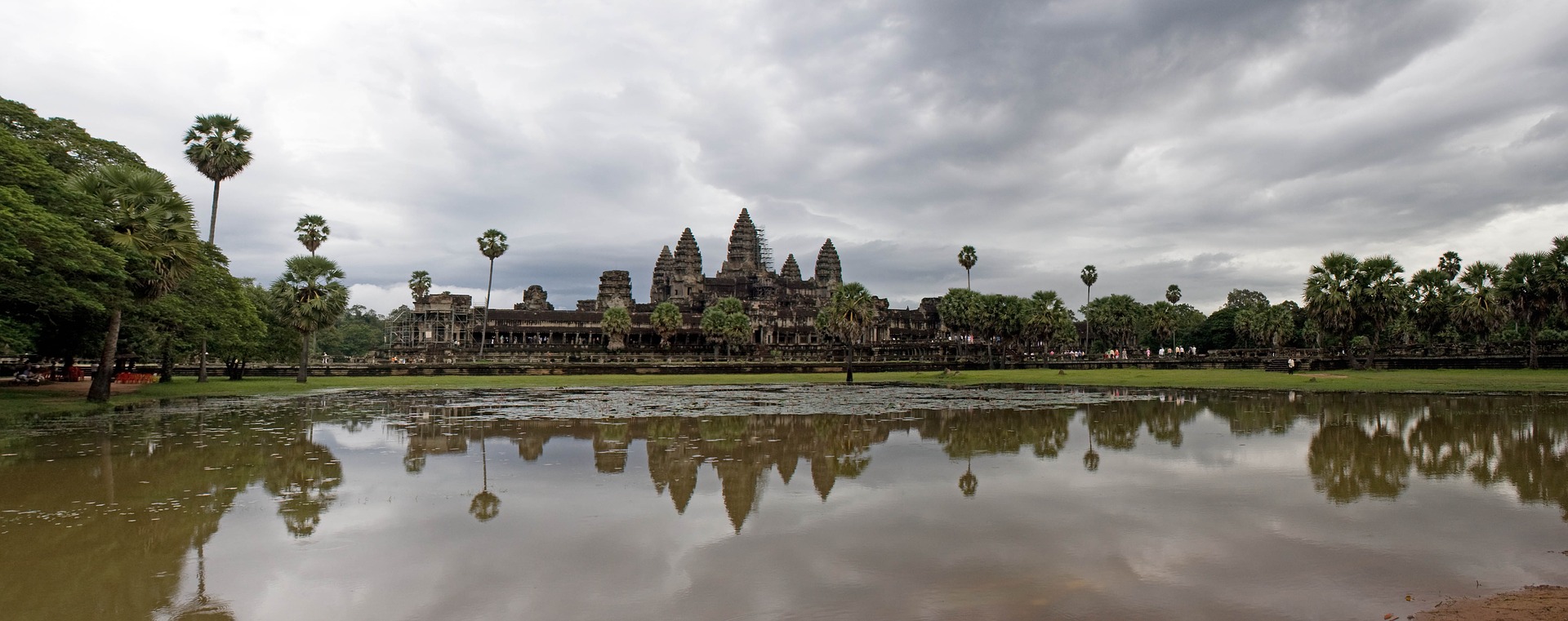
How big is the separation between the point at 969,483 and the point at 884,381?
3414 cm

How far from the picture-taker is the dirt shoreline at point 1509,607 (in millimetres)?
5512

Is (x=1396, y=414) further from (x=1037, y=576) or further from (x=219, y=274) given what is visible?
(x=219, y=274)

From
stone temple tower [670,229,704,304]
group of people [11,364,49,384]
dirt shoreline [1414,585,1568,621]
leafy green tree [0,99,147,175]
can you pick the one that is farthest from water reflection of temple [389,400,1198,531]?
stone temple tower [670,229,704,304]

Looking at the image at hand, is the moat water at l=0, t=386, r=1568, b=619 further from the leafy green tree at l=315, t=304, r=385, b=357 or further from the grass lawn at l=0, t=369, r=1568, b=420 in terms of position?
the leafy green tree at l=315, t=304, r=385, b=357

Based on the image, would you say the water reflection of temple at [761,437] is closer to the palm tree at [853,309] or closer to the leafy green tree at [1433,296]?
the palm tree at [853,309]

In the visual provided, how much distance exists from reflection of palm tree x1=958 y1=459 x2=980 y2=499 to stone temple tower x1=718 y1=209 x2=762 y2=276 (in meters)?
118

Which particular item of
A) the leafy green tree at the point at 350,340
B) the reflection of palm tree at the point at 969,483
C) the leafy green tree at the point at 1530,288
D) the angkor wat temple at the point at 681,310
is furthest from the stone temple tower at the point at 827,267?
the reflection of palm tree at the point at 969,483

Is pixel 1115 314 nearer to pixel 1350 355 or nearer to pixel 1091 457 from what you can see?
pixel 1350 355

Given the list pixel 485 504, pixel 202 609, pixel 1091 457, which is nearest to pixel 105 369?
pixel 485 504

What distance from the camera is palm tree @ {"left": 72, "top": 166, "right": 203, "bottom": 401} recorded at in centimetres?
2273

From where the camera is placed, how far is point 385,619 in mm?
5816

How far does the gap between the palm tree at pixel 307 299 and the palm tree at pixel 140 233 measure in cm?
1393

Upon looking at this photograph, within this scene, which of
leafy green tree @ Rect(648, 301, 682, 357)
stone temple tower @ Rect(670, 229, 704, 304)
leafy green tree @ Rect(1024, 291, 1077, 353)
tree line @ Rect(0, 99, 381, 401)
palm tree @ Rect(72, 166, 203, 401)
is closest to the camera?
tree line @ Rect(0, 99, 381, 401)

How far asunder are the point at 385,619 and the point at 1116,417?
18.9m
